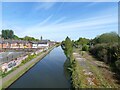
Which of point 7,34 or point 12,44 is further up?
point 7,34

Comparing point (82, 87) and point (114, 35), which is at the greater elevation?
point (114, 35)

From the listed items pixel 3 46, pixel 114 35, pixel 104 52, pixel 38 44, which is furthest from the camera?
pixel 38 44

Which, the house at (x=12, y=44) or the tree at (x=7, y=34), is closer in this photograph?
the house at (x=12, y=44)

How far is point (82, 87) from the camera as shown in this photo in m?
15.8

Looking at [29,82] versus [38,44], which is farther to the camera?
[38,44]

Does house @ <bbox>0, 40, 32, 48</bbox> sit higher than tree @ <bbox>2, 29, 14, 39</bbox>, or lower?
lower

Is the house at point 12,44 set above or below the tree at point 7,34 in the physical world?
below

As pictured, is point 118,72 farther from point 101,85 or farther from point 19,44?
point 19,44

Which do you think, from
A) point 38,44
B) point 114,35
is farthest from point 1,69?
point 38,44

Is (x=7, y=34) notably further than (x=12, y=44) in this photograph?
Yes

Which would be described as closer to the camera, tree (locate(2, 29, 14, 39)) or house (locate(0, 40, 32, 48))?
house (locate(0, 40, 32, 48))

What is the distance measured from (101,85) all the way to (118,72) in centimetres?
683

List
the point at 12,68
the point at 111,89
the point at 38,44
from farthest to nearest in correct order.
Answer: the point at 38,44 → the point at 12,68 → the point at 111,89

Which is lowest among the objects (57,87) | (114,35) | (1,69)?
(57,87)
